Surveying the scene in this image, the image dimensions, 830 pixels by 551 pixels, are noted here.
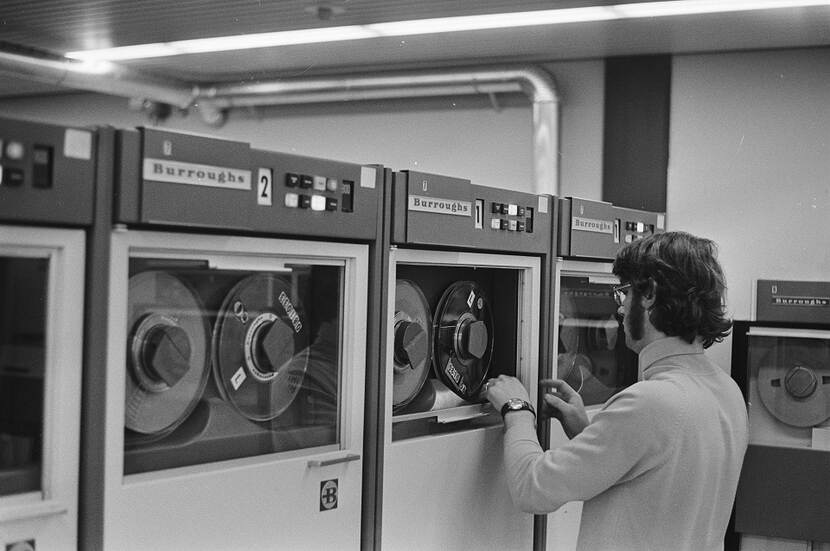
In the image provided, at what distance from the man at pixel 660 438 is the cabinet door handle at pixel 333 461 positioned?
0.35m

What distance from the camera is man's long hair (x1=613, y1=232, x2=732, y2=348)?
6.09 feet

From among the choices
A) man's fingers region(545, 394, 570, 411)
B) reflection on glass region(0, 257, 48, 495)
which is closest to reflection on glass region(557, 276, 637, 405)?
man's fingers region(545, 394, 570, 411)

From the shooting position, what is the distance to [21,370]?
1404 mm

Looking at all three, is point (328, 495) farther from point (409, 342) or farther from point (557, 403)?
point (557, 403)

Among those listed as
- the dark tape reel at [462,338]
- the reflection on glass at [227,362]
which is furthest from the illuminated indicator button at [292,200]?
the dark tape reel at [462,338]

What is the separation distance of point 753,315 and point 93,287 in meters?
3.31

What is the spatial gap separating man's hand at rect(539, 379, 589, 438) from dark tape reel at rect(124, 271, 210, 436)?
954 millimetres

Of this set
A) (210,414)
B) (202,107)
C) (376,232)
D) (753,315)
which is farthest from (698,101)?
(210,414)

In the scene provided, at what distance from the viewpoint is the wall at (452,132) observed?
498 centimetres

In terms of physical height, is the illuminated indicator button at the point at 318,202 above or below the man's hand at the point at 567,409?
above

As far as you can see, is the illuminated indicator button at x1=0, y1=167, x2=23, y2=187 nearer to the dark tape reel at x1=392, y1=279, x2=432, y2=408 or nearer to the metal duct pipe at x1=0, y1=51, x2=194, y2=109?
the metal duct pipe at x1=0, y1=51, x2=194, y2=109

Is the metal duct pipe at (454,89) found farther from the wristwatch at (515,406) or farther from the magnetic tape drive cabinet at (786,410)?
the wristwatch at (515,406)

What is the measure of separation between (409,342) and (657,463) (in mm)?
665

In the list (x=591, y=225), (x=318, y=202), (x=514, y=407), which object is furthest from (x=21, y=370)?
(x=591, y=225)
